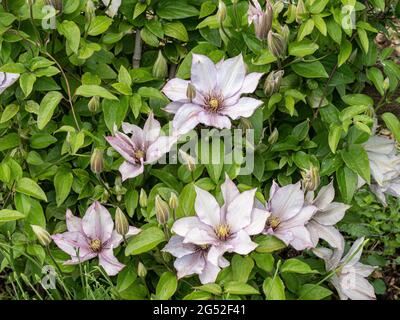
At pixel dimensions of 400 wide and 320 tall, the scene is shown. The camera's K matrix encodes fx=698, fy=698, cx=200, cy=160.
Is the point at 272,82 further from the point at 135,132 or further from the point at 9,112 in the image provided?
the point at 9,112

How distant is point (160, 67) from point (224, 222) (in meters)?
0.39

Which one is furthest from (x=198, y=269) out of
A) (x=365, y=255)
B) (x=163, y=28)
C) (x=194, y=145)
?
(x=365, y=255)

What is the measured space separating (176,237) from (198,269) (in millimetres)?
79

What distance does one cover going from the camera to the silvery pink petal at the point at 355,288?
5.40ft

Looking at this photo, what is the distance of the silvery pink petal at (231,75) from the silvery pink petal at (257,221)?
251mm

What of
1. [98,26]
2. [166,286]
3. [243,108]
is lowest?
[166,286]

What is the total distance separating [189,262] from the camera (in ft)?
4.70

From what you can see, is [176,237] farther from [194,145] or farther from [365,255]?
[365,255]

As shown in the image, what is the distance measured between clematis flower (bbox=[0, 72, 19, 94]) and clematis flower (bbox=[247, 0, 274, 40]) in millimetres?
513

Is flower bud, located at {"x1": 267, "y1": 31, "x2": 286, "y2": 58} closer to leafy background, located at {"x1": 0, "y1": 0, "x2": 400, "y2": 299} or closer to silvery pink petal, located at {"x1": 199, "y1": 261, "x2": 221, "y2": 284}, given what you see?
leafy background, located at {"x1": 0, "y1": 0, "x2": 400, "y2": 299}

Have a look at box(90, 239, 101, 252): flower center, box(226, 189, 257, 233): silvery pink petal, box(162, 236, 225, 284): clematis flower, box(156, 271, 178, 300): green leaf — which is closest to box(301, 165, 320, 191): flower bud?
box(226, 189, 257, 233): silvery pink petal

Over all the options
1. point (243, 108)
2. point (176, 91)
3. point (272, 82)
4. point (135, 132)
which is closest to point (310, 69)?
point (272, 82)

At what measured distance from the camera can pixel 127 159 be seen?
145 centimetres

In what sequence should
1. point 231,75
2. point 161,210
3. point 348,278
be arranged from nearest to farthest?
point 161,210
point 231,75
point 348,278
